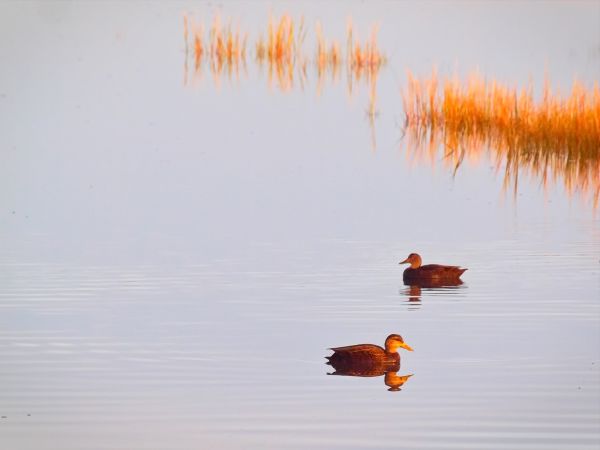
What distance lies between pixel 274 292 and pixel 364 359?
285 centimetres

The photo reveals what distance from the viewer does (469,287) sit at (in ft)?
47.4

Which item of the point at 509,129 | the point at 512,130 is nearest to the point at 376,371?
the point at 512,130

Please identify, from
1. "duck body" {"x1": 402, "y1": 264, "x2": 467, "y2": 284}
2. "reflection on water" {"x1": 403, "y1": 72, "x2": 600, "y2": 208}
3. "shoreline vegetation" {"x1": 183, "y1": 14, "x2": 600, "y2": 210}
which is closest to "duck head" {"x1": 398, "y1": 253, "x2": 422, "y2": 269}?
"duck body" {"x1": 402, "y1": 264, "x2": 467, "y2": 284}

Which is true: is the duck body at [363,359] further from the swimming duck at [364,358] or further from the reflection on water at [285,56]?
the reflection on water at [285,56]

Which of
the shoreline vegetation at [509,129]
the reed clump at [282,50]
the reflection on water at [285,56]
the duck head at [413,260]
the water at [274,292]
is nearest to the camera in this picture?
the water at [274,292]

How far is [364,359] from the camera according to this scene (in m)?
11.1

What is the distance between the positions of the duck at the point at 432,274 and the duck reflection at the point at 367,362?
11.2 feet

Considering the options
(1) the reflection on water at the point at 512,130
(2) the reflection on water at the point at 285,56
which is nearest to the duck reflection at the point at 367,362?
(1) the reflection on water at the point at 512,130

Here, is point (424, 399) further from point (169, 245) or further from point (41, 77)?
point (41, 77)

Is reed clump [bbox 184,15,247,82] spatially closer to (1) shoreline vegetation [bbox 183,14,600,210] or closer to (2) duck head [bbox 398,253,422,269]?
(1) shoreline vegetation [bbox 183,14,600,210]

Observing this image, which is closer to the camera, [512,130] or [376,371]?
[376,371]

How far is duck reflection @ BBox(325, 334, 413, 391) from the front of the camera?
35.5 feet

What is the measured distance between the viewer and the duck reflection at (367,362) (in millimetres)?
10820

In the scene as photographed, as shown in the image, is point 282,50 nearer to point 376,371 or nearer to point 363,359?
point 363,359
